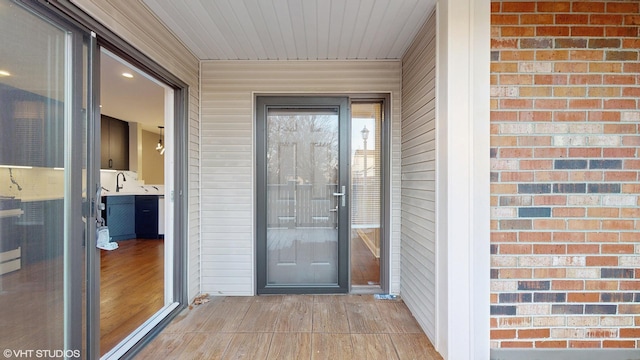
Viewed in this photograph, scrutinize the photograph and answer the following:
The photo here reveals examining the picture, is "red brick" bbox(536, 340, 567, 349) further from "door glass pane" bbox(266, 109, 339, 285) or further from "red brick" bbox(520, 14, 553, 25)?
"red brick" bbox(520, 14, 553, 25)

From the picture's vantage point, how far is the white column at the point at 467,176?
1787mm

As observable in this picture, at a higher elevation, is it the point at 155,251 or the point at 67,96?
the point at 67,96

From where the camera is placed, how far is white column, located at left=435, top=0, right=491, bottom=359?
5.86 ft

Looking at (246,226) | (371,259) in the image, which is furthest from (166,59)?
(371,259)

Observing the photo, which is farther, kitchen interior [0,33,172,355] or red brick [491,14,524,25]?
red brick [491,14,524,25]

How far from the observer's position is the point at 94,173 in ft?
5.43

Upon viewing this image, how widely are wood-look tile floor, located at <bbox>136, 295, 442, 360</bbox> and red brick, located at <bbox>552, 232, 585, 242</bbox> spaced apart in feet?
3.74

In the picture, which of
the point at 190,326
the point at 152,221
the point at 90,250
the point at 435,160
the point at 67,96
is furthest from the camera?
the point at 152,221

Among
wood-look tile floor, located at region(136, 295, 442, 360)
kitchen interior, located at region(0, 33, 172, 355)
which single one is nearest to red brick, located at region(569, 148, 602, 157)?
wood-look tile floor, located at region(136, 295, 442, 360)

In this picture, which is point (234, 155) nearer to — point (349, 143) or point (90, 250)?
point (349, 143)

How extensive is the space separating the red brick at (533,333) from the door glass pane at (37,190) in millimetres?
2722

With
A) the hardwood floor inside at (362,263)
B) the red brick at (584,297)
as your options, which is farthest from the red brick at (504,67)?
the hardwood floor inside at (362,263)

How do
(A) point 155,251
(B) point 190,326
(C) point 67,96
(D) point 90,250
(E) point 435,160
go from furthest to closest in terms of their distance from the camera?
(A) point 155,251
(B) point 190,326
(E) point 435,160
(D) point 90,250
(C) point 67,96

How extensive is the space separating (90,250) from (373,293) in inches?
96.3
